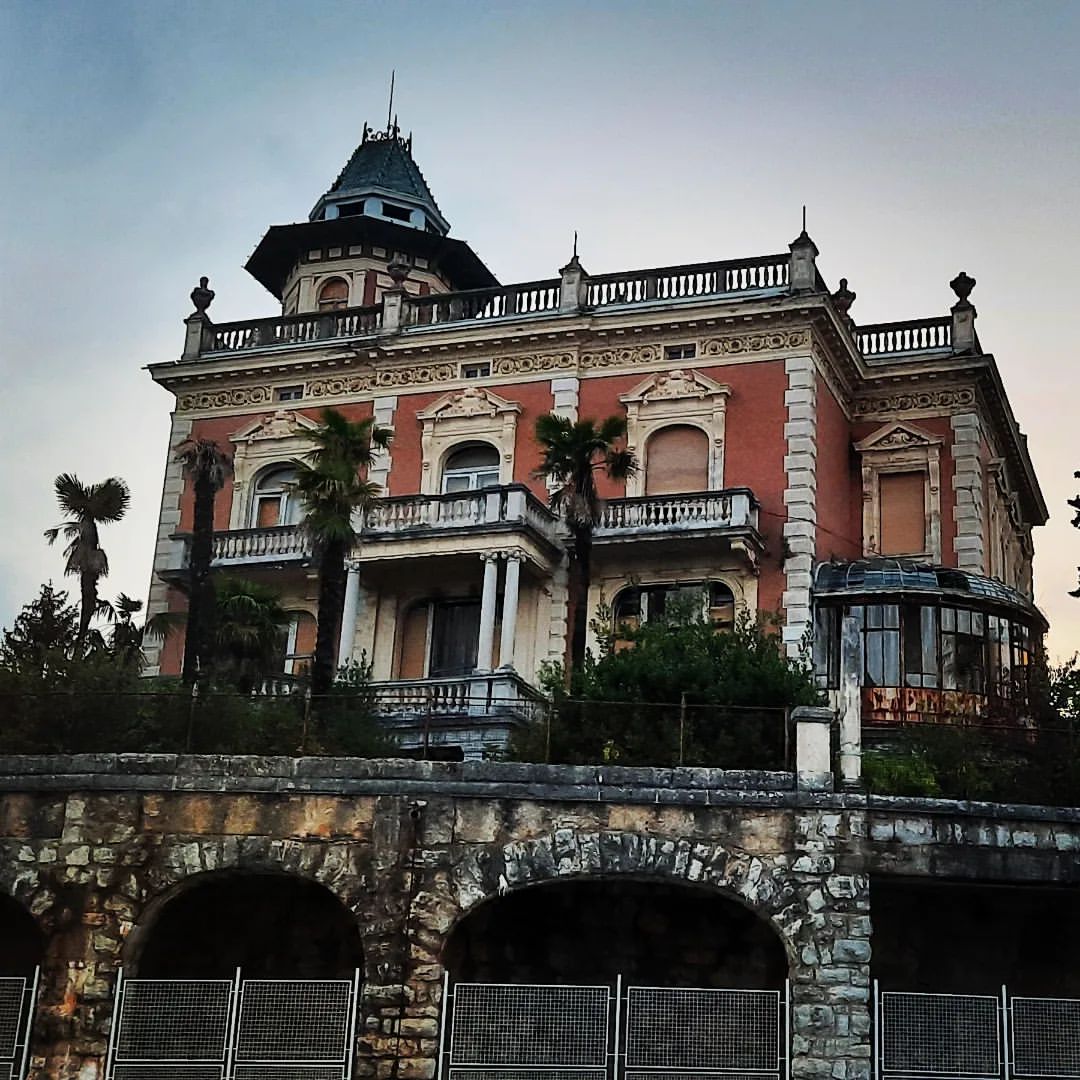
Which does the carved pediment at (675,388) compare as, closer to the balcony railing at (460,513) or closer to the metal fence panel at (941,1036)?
the balcony railing at (460,513)

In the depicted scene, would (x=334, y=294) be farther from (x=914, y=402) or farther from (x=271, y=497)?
(x=914, y=402)

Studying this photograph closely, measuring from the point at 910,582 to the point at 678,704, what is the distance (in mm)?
8792

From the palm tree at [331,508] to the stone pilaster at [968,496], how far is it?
1182 cm

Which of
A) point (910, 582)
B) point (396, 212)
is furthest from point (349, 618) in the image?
point (396, 212)

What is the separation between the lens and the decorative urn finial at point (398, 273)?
35562 mm

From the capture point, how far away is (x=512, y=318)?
109ft

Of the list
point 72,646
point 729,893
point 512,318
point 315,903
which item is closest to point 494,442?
point 512,318

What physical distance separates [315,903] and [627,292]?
16.6 m

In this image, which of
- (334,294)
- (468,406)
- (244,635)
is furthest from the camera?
(334,294)

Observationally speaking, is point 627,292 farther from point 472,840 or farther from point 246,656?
point 472,840

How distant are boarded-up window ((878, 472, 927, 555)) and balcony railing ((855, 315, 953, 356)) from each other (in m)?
2.81

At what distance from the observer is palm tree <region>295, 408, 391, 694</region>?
25.2m

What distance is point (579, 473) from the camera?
28469 mm

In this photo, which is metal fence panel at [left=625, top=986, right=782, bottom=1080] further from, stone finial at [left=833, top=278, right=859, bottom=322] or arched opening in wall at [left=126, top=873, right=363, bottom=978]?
Result: stone finial at [left=833, top=278, right=859, bottom=322]
